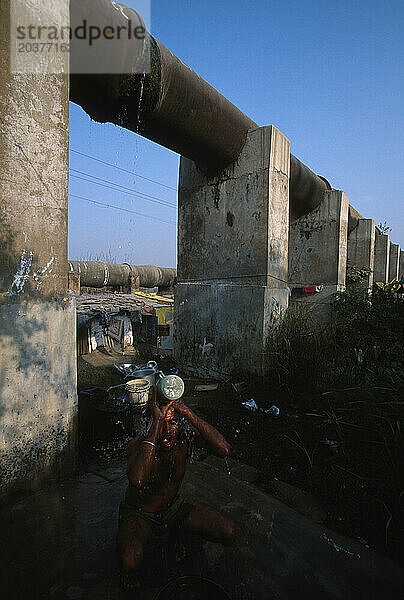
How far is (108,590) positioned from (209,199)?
452 centimetres

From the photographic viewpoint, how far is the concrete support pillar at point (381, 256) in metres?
11.2

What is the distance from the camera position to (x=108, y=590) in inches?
60.2

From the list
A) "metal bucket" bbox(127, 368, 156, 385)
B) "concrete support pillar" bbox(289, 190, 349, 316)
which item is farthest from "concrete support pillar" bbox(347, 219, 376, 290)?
"metal bucket" bbox(127, 368, 156, 385)

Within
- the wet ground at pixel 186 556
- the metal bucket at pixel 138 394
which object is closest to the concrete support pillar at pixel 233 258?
the metal bucket at pixel 138 394

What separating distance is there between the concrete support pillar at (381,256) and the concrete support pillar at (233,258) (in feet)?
26.6

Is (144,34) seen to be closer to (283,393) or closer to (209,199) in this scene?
(209,199)

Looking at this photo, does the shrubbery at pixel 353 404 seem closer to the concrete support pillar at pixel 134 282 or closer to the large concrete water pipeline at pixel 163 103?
the large concrete water pipeline at pixel 163 103

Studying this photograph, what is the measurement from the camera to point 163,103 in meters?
3.30

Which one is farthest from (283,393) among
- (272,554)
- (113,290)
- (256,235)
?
(113,290)

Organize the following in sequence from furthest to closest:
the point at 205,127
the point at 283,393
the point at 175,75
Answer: the point at 283,393 → the point at 205,127 → the point at 175,75

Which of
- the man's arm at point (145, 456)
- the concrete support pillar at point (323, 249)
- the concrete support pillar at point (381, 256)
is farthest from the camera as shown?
the concrete support pillar at point (381, 256)

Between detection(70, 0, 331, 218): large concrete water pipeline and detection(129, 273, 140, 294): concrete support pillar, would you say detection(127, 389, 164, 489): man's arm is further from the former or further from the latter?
detection(129, 273, 140, 294): concrete support pillar
